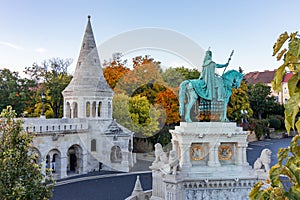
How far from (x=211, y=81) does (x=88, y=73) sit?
13241mm

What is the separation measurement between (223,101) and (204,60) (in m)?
1.40

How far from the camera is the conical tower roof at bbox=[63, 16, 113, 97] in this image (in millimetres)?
20625

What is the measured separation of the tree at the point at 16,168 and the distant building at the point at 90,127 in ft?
40.4

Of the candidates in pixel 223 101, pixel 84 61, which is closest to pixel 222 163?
pixel 223 101

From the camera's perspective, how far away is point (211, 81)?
30.7 feet

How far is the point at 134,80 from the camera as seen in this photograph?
14.9 meters

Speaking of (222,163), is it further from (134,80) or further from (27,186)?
(134,80)

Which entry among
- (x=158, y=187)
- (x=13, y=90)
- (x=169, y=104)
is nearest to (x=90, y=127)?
(x=169, y=104)

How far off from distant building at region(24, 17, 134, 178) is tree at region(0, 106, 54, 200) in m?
12.3

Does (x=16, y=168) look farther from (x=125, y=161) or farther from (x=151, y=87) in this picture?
(x=125, y=161)

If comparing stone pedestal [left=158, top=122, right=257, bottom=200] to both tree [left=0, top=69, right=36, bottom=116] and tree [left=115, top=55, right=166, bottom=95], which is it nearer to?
tree [left=115, top=55, right=166, bottom=95]

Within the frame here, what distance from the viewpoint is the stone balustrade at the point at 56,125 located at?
17281mm

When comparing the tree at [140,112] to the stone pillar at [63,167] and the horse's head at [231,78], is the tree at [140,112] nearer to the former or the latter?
the stone pillar at [63,167]

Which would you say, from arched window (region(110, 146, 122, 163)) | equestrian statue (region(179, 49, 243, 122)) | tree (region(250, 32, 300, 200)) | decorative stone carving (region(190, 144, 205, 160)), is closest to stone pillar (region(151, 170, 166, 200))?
decorative stone carving (region(190, 144, 205, 160))
